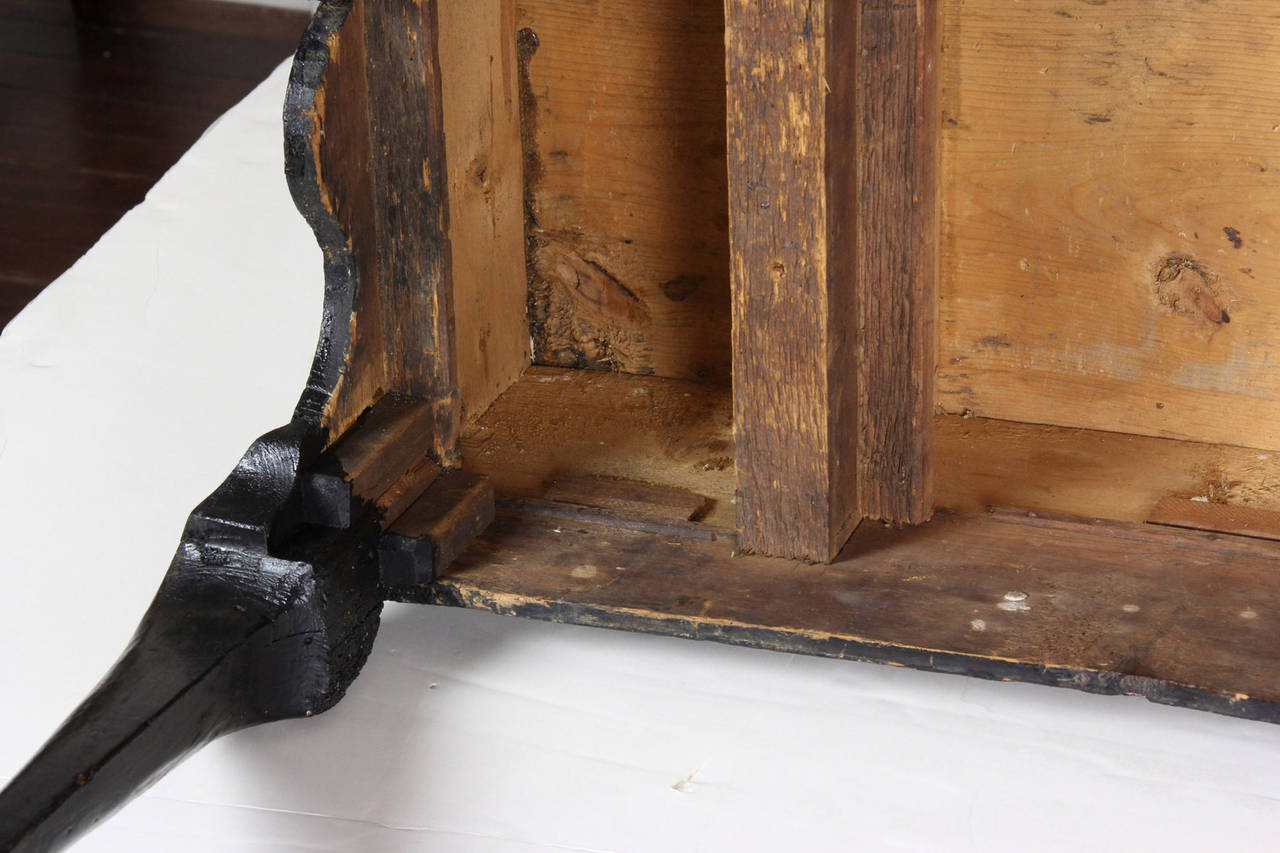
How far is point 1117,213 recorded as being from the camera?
68.5 inches

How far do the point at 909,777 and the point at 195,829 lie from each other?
553 millimetres

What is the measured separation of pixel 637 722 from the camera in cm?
151

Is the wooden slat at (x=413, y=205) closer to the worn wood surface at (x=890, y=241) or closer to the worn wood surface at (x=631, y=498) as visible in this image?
the worn wood surface at (x=631, y=498)

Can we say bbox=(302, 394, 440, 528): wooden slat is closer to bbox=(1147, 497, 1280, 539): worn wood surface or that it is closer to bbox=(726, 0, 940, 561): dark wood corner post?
bbox=(726, 0, 940, 561): dark wood corner post

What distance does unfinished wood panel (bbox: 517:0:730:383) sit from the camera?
1864 millimetres

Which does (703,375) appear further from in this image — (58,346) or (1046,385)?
(58,346)

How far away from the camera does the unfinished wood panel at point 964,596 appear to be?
141 cm

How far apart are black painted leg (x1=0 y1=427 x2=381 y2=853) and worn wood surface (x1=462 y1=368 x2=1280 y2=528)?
254mm

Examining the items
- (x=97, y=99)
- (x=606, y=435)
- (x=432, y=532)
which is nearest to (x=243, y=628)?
(x=432, y=532)

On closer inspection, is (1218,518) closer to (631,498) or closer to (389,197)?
(631,498)

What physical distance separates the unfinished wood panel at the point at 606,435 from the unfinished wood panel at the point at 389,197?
143 mm

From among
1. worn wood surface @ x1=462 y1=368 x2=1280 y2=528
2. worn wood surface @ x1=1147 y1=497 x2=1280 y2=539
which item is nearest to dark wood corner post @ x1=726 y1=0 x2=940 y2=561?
worn wood surface @ x1=462 y1=368 x2=1280 y2=528

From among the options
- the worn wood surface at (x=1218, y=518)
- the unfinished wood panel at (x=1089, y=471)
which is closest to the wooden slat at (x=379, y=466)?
the unfinished wood panel at (x=1089, y=471)

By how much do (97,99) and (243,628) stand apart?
215cm
